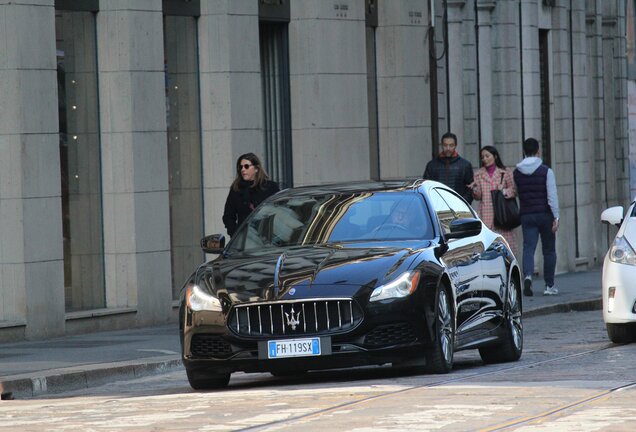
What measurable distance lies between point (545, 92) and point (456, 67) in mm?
3883

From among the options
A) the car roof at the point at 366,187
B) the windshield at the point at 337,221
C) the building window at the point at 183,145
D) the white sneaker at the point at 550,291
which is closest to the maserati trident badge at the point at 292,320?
the windshield at the point at 337,221

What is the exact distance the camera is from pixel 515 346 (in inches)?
599

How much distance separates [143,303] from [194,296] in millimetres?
8055

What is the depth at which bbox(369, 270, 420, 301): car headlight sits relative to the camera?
505 inches

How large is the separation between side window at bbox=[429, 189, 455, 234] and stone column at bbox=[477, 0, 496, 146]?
645 inches

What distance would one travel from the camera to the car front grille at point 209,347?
13.0 m

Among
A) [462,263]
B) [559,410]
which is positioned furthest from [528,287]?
[559,410]

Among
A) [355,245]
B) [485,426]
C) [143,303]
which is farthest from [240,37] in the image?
[485,426]

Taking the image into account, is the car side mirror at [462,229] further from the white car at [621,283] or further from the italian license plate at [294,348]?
the white car at [621,283]

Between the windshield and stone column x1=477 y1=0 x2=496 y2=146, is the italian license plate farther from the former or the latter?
stone column x1=477 y1=0 x2=496 y2=146

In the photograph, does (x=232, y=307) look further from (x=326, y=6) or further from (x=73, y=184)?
(x=326, y=6)

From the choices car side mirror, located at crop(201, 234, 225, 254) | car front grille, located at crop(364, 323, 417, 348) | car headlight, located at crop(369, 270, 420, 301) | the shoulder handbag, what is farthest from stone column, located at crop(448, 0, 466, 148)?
car front grille, located at crop(364, 323, 417, 348)

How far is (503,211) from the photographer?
2358 cm

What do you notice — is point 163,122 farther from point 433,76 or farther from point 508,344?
point 508,344
